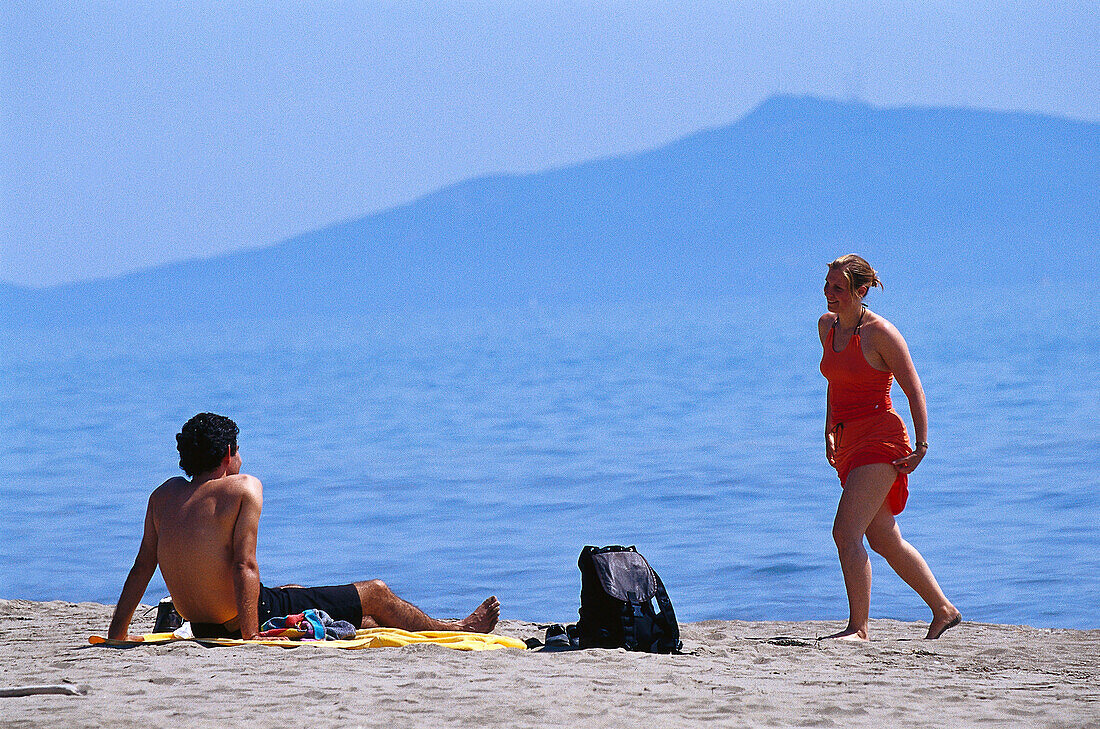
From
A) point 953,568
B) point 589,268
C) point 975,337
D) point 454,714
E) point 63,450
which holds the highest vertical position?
point 589,268

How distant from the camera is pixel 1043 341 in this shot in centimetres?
4166

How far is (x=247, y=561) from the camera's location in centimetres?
503

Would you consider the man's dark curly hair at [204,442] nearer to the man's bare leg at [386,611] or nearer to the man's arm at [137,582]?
the man's arm at [137,582]

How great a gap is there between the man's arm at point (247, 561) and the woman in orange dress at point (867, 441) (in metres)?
2.30

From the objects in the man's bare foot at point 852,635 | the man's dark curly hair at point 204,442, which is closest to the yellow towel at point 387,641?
the man's dark curly hair at point 204,442

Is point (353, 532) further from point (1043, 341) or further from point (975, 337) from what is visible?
point (975, 337)

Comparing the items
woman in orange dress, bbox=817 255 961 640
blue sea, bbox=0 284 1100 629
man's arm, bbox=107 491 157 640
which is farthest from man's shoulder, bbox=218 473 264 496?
blue sea, bbox=0 284 1100 629

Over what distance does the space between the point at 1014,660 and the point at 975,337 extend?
42.9 meters

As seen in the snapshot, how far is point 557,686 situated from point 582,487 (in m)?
9.03

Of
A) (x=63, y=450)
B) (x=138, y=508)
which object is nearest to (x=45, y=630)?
(x=138, y=508)

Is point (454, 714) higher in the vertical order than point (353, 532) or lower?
lower

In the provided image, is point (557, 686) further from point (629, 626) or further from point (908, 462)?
point (908, 462)

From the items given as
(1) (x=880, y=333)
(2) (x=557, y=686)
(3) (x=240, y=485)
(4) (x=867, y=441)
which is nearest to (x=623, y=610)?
(2) (x=557, y=686)

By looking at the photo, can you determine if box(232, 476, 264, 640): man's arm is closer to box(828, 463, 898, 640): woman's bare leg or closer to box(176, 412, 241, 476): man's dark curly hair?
box(176, 412, 241, 476): man's dark curly hair
